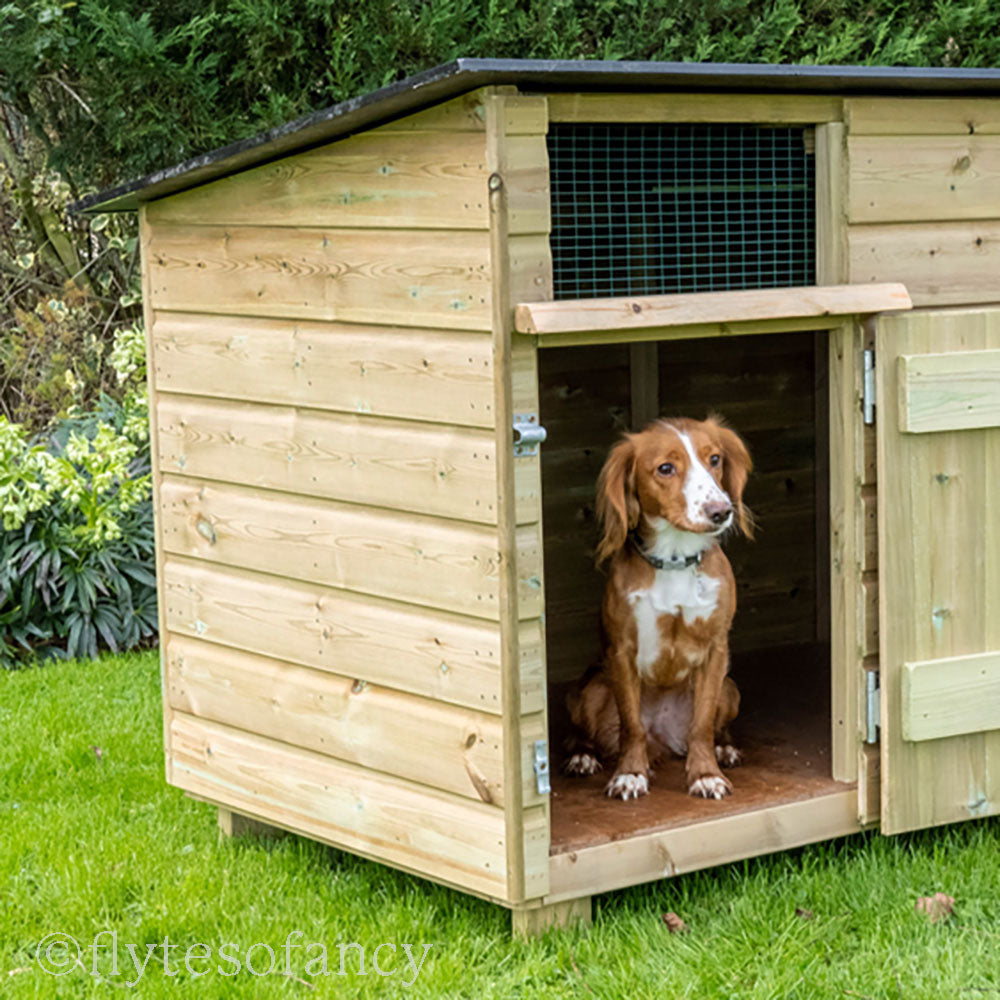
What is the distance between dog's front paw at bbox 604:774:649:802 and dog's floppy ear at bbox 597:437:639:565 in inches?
25.9

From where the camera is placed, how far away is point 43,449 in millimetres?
8094

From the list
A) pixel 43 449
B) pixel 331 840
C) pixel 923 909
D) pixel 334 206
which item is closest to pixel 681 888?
pixel 923 909

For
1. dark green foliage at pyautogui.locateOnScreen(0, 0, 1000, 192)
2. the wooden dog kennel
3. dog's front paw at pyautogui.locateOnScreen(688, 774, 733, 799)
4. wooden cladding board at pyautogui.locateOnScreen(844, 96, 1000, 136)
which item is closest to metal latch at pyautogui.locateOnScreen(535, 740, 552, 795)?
the wooden dog kennel

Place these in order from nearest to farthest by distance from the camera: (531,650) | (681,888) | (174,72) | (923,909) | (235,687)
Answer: (531,650) → (923,909) → (681,888) → (235,687) → (174,72)

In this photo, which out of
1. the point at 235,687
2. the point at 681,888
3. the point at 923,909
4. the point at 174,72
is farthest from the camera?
the point at 174,72

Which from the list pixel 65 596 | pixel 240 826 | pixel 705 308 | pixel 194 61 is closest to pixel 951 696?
pixel 705 308

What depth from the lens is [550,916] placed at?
4305mm

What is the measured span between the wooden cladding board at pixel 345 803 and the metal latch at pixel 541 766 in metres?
0.12

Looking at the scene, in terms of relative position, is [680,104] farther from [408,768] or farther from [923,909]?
[923,909]

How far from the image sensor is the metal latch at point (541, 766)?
4141 millimetres

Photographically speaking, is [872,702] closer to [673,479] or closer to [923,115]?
[673,479]

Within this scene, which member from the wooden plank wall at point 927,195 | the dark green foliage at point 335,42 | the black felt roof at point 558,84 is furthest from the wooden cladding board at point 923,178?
the dark green foliage at point 335,42

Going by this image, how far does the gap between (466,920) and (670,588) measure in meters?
1.23

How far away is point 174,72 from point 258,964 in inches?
186
